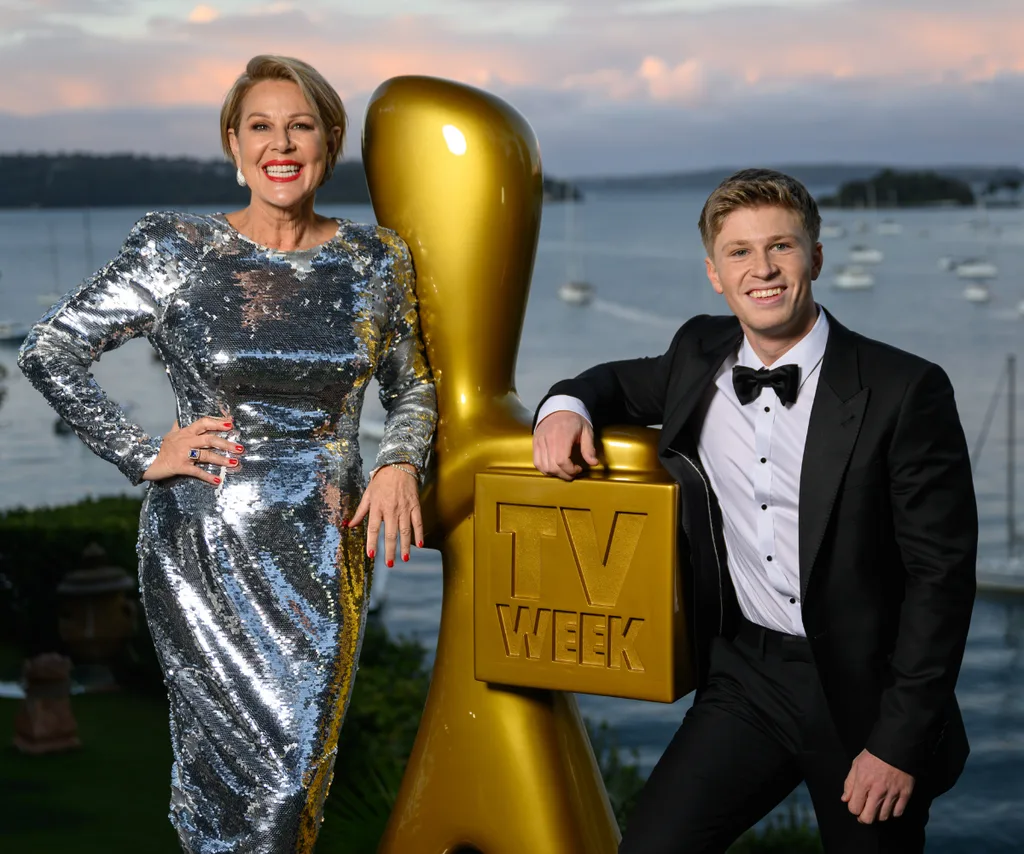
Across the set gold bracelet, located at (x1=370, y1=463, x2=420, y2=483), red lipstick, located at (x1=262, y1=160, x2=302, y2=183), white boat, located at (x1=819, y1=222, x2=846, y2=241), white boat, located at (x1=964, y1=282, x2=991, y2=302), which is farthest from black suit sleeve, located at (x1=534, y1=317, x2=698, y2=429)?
white boat, located at (x1=819, y1=222, x2=846, y2=241)

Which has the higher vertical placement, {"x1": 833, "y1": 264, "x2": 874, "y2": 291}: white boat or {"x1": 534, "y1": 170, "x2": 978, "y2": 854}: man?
{"x1": 534, "y1": 170, "x2": 978, "y2": 854}: man

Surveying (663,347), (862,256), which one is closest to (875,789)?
(663,347)

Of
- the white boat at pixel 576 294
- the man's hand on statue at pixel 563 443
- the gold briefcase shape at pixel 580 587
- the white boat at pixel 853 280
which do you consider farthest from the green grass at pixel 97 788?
the white boat at pixel 853 280

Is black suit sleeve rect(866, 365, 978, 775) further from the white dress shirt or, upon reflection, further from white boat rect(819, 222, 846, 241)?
white boat rect(819, 222, 846, 241)

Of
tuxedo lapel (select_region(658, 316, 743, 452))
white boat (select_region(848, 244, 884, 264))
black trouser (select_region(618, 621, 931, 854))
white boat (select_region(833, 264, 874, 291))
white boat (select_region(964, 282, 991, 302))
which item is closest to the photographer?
black trouser (select_region(618, 621, 931, 854))

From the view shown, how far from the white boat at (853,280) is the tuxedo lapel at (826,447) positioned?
44.7 metres

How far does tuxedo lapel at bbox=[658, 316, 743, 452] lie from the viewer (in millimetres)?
2295

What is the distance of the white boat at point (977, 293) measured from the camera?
43.5 meters

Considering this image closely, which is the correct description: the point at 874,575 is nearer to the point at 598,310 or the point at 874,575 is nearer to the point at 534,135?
the point at 534,135

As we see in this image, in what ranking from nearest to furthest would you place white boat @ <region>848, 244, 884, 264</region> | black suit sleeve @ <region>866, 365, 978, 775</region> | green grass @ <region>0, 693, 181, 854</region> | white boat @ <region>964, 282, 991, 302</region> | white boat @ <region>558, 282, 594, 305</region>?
1. black suit sleeve @ <region>866, 365, 978, 775</region>
2. green grass @ <region>0, 693, 181, 854</region>
3. white boat @ <region>964, 282, 991, 302</region>
4. white boat @ <region>558, 282, 594, 305</region>
5. white boat @ <region>848, 244, 884, 264</region>

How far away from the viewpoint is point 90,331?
2.42 meters

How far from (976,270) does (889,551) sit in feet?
157

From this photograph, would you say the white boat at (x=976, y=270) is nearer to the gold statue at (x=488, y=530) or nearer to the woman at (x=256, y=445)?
the gold statue at (x=488, y=530)

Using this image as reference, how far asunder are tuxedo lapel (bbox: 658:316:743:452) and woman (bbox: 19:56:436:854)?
1.52ft
